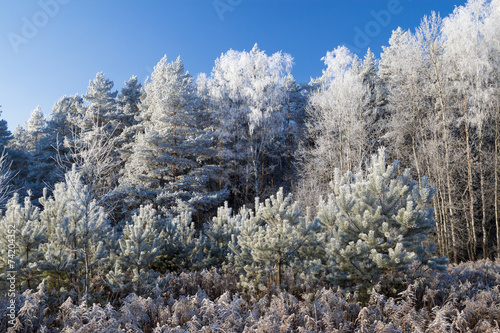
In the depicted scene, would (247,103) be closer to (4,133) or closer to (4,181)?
(4,181)

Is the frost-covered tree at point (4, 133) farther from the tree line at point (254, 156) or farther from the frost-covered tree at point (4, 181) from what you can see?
the frost-covered tree at point (4, 181)

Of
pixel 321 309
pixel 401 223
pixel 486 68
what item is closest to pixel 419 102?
pixel 486 68

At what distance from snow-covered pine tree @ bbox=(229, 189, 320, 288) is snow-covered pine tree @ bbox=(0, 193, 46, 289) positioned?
13.1ft

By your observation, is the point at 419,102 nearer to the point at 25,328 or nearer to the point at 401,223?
the point at 401,223

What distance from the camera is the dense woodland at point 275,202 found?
4523 mm

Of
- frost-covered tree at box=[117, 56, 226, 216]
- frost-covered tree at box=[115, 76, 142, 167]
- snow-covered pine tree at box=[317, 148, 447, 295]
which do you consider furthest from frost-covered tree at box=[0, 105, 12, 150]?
snow-covered pine tree at box=[317, 148, 447, 295]

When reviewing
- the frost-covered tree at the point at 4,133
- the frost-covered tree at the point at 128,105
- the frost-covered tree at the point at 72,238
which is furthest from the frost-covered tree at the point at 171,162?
the frost-covered tree at the point at 4,133

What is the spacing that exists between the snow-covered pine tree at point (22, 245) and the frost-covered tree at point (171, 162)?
9855mm

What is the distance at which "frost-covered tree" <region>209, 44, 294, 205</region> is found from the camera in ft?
64.0

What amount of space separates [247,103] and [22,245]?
16121 mm

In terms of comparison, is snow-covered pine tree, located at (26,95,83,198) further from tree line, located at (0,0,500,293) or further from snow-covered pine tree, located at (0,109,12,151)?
snow-covered pine tree, located at (0,109,12,151)

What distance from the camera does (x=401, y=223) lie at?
456 centimetres

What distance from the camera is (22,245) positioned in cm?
531

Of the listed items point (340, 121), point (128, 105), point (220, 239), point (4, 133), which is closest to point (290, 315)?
point (220, 239)
